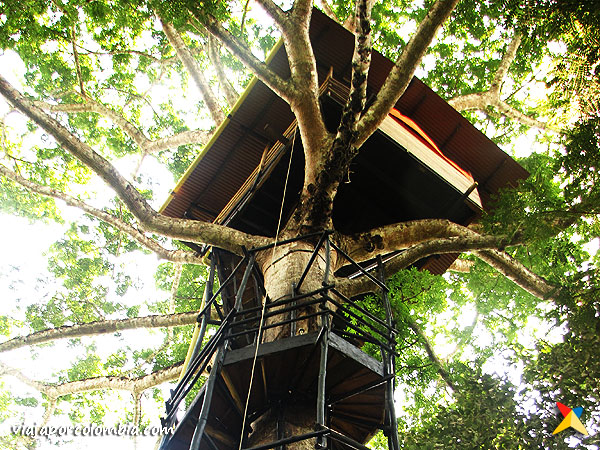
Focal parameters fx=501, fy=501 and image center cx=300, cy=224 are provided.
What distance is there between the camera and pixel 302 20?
29.2 ft

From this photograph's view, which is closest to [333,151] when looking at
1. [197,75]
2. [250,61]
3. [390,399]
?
[250,61]

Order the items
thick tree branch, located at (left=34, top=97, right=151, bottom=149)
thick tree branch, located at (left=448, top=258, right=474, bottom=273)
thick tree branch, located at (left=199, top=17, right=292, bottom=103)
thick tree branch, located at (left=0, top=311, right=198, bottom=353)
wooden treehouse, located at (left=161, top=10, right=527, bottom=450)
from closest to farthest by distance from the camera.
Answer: wooden treehouse, located at (left=161, top=10, right=527, bottom=450), thick tree branch, located at (left=199, top=17, right=292, bottom=103), thick tree branch, located at (left=0, top=311, right=198, bottom=353), thick tree branch, located at (left=448, top=258, right=474, bottom=273), thick tree branch, located at (left=34, top=97, right=151, bottom=149)

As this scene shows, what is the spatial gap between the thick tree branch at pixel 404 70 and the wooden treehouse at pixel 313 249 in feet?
2.34

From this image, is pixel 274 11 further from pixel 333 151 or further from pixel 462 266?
pixel 462 266

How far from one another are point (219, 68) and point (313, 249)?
10.3 metres

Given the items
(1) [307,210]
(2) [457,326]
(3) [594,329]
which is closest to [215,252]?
(1) [307,210]

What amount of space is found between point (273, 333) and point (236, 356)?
0.90 metres

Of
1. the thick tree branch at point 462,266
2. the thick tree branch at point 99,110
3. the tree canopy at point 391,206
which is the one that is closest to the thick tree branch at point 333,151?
the tree canopy at point 391,206

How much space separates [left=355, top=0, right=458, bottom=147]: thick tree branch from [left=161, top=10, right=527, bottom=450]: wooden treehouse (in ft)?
2.34

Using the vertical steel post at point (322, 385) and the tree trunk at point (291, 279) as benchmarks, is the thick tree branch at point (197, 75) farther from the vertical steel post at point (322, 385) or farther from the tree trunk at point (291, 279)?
the vertical steel post at point (322, 385)

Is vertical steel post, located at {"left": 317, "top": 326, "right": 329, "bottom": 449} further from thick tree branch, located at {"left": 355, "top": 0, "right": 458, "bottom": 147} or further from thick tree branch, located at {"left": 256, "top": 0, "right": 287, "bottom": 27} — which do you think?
thick tree branch, located at {"left": 256, "top": 0, "right": 287, "bottom": 27}

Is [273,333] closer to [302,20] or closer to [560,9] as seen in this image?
[560,9]

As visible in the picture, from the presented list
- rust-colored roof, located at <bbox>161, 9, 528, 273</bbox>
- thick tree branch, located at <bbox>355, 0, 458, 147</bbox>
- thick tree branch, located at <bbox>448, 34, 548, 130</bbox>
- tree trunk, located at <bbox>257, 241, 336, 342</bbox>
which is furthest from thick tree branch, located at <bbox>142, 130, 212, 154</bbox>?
tree trunk, located at <bbox>257, 241, 336, 342</bbox>

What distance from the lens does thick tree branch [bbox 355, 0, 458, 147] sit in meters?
7.64
